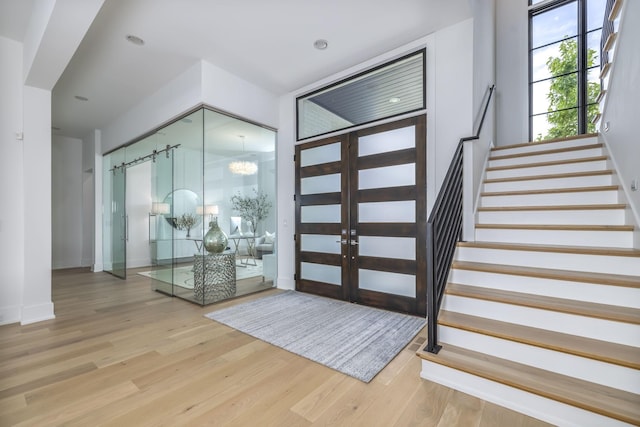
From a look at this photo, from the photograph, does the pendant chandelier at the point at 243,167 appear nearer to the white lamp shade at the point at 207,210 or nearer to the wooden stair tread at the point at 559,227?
the white lamp shade at the point at 207,210

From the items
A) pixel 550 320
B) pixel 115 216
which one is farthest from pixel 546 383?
pixel 115 216

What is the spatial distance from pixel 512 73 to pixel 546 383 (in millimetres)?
5510

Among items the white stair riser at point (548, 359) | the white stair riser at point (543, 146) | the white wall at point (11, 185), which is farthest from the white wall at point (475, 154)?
the white wall at point (11, 185)

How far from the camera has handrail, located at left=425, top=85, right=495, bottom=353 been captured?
201 centimetres

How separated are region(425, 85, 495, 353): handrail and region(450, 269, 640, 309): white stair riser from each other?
261mm

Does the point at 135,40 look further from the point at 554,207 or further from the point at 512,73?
the point at 512,73

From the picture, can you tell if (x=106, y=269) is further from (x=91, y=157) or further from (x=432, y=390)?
(x=432, y=390)

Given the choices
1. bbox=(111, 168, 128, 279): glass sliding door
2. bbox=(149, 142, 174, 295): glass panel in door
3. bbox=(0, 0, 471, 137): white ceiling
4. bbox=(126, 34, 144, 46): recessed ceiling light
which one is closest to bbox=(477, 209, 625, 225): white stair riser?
bbox=(0, 0, 471, 137): white ceiling

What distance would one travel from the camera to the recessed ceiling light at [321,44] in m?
3.32

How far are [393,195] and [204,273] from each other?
110 inches

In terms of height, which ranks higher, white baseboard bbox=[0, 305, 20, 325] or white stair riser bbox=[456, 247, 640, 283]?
white stair riser bbox=[456, 247, 640, 283]

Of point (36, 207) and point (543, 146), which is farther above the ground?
point (543, 146)

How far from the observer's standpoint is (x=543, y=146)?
12.1 ft

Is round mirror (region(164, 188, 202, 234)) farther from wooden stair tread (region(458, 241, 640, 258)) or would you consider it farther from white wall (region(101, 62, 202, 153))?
wooden stair tread (region(458, 241, 640, 258))
